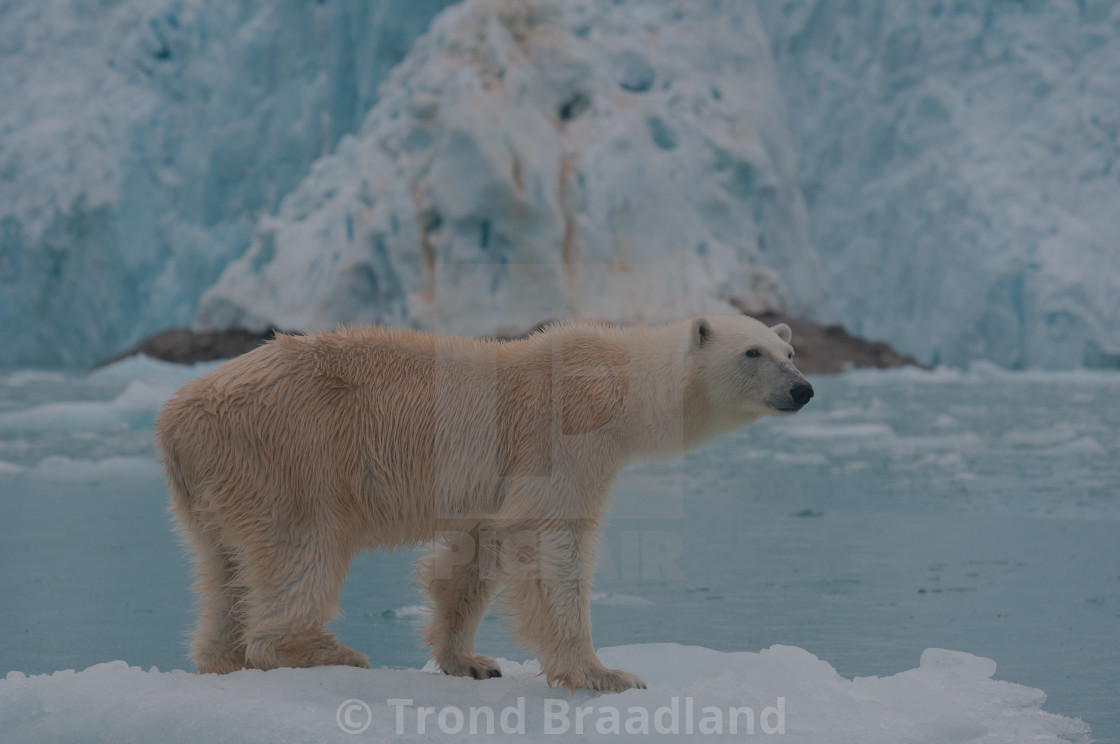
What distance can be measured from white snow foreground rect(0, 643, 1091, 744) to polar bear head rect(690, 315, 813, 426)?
0.86 metres

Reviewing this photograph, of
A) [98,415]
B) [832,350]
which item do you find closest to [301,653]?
[98,415]

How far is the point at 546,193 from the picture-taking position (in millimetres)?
24812

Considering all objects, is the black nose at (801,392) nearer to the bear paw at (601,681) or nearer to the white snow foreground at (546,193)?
the bear paw at (601,681)

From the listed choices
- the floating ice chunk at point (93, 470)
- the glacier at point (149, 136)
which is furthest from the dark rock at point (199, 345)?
the floating ice chunk at point (93, 470)

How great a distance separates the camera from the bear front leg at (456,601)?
11.5ft

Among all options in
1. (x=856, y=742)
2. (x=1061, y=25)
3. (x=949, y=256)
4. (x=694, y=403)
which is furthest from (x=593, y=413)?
(x=1061, y=25)

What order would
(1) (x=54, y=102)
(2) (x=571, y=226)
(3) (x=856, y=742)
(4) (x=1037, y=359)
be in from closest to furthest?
(3) (x=856, y=742) < (2) (x=571, y=226) < (4) (x=1037, y=359) < (1) (x=54, y=102)

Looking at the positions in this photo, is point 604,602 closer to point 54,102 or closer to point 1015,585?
point 1015,585

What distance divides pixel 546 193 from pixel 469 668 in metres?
21.9

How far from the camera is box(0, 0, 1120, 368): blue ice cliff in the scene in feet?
84.0

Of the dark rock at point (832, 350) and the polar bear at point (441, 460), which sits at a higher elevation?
the polar bear at point (441, 460)

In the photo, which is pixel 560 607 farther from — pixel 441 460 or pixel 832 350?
pixel 832 350

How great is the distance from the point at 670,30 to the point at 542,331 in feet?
91.3

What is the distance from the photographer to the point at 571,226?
25.8 m
